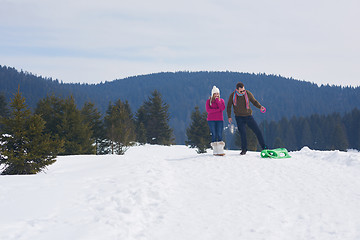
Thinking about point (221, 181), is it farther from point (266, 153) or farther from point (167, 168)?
point (266, 153)

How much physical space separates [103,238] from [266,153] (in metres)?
7.05

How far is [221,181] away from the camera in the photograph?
6.60m

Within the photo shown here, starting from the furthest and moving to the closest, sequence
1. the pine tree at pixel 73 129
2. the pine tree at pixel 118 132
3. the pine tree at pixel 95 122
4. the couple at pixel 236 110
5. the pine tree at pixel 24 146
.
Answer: the pine tree at pixel 95 122 < the pine tree at pixel 118 132 < the pine tree at pixel 73 129 < the couple at pixel 236 110 < the pine tree at pixel 24 146

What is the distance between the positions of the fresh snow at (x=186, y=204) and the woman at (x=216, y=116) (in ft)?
7.81

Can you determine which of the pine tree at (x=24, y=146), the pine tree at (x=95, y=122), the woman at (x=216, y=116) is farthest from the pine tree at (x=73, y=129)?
the woman at (x=216, y=116)

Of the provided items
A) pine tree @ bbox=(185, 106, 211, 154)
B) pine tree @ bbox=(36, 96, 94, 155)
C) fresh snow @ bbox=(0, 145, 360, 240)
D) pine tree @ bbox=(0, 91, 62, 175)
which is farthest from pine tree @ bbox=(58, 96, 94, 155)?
pine tree @ bbox=(185, 106, 211, 154)

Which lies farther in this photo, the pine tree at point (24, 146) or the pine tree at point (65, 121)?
the pine tree at point (65, 121)

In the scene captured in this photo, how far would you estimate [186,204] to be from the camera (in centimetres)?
521

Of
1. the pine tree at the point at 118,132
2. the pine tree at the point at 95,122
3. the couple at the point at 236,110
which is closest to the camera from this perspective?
the couple at the point at 236,110

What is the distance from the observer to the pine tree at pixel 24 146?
8.65 meters

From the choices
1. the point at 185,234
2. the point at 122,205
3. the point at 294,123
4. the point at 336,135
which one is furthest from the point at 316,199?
the point at 294,123

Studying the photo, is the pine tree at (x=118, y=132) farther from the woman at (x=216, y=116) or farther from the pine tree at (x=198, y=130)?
the woman at (x=216, y=116)

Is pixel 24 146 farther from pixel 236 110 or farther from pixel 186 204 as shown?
A: pixel 236 110

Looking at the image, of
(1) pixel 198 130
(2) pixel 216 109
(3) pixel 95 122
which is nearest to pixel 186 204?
(2) pixel 216 109
